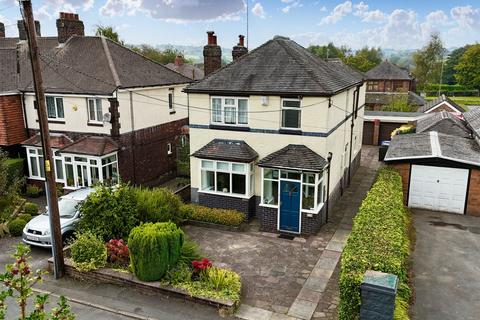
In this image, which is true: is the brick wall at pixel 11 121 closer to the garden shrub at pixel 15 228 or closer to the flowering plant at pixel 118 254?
the garden shrub at pixel 15 228

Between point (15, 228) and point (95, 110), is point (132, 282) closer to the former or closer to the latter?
point (15, 228)

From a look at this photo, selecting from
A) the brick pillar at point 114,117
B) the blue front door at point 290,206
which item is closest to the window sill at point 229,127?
the blue front door at point 290,206

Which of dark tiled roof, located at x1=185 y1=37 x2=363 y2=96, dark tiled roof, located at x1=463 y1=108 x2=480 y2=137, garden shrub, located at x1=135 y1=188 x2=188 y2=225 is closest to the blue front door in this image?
dark tiled roof, located at x1=185 y1=37 x2=363 y2=96

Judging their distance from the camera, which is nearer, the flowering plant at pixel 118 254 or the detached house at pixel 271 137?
the flowering plant at pixel 118 254

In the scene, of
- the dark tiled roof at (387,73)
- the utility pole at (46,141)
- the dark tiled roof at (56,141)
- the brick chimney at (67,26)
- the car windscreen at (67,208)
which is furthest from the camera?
the dark tiled roof at (387,73)

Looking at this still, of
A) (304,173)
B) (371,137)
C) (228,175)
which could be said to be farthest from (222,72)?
(371,137)

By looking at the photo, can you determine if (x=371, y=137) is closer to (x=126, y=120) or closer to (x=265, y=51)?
(x=265, y=51)
